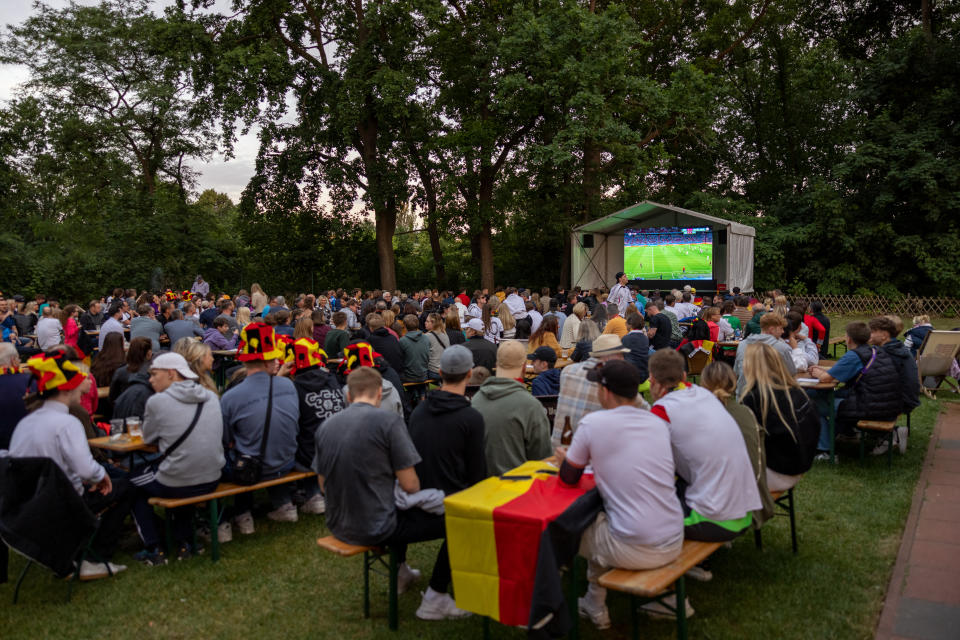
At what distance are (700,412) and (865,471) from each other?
13.4 feet

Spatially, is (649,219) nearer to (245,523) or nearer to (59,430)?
(245,523)

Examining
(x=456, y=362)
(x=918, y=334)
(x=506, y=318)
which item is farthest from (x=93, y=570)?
(x=918, y=334)

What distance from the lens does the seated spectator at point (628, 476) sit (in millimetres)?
3184

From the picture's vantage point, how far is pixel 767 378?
4.59 metres

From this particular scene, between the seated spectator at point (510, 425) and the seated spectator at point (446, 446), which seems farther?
the seated spectator at point (510, 425)

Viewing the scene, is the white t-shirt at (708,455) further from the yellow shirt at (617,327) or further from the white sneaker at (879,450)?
the yellow shirt at (617,327)

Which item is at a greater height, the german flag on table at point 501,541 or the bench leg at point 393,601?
the german flag on table at point 501,541

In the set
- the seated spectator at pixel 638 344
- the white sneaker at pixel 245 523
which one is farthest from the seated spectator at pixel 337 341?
the white sneaker at pixel 245 523

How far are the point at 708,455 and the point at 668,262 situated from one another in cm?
1991

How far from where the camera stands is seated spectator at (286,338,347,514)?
5617 millimetres

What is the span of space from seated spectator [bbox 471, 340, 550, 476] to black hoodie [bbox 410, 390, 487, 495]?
0.90ft

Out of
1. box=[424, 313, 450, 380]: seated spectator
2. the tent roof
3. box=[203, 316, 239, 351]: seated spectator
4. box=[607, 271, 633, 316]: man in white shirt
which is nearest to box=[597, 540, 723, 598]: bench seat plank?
box=[424, 313, 450, 380]: seated spectator

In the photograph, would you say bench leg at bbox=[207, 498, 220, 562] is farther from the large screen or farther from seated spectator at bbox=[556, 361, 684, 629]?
the large screen

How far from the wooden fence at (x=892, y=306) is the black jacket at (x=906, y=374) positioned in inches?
653
